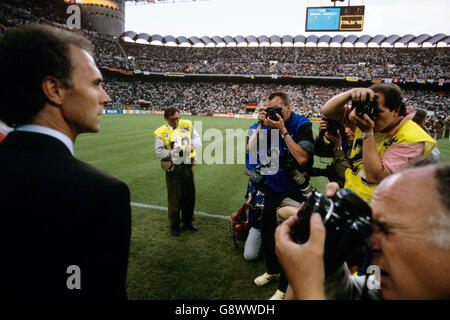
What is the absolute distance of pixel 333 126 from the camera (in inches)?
108

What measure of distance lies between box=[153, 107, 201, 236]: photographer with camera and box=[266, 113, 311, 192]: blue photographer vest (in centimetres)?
192

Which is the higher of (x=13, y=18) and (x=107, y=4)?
(x=107, y=4)

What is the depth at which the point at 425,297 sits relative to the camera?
79 centimetres

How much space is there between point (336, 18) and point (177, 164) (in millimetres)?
37418

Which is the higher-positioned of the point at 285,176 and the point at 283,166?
the point at 283,166

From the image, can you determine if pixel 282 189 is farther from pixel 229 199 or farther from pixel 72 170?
pixel 229 199

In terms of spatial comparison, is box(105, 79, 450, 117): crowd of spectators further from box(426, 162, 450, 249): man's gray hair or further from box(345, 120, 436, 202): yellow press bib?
box(426, 162, 450, 249): man's gray hair

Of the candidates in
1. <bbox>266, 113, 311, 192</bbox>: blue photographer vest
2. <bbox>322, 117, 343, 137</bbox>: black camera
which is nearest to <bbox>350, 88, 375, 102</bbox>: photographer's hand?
<bbox>322, 117, 343, 137</bbox>: black camera

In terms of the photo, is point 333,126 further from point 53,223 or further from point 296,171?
point 53,223

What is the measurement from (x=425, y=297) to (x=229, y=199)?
525 cm

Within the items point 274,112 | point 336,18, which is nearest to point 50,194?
point 274,112

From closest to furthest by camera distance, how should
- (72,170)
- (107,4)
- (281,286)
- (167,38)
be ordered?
(72,170), (281,286), (107,4), (167,38)

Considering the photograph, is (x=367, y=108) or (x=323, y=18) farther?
(x=323, y=18)
